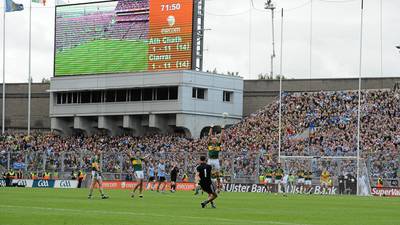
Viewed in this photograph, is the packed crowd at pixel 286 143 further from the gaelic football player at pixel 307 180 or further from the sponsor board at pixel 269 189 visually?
the sponsor board at pixel 269 189

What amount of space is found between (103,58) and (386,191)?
36.1 meters

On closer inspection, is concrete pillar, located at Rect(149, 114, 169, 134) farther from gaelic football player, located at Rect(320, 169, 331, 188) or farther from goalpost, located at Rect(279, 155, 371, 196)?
gaelic football player, located at Rect(320, 169, 331, 188)

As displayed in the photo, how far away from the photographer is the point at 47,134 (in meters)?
93.4

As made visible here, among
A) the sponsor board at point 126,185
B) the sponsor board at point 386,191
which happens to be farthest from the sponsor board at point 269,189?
the sponsor board at point 126,185

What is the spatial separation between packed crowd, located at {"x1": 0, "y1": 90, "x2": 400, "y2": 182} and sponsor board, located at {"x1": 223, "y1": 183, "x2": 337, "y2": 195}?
5.87 feet

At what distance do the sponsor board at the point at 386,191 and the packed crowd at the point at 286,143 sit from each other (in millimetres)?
2057

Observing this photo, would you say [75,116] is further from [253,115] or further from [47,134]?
[253,115]

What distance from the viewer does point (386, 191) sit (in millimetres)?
58844

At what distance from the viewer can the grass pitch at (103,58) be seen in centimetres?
8350

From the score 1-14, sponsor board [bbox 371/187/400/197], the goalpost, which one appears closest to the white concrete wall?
the score 1-14

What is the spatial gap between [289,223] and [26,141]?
64.8 meters

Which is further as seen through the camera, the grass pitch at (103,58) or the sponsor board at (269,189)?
the grass pitch at (103,58)

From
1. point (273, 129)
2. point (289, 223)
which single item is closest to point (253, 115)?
point (273, 129)

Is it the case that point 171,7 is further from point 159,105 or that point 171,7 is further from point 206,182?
point 206,182
